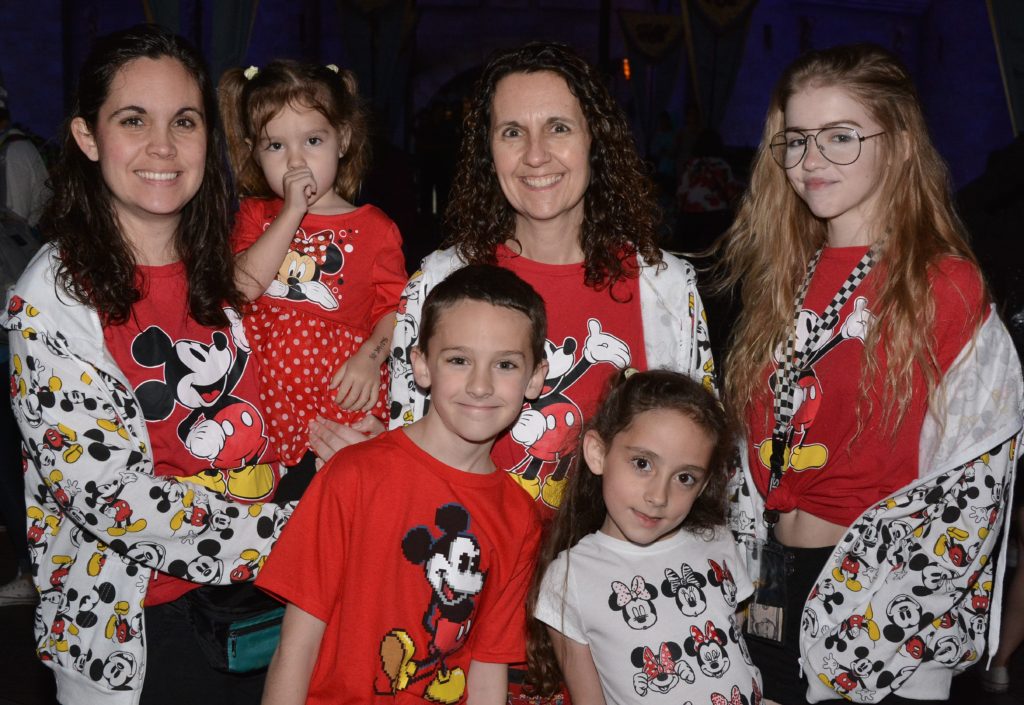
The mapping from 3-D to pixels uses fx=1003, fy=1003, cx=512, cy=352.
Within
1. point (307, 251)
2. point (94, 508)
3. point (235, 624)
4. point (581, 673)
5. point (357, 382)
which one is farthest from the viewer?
point (307, 251)

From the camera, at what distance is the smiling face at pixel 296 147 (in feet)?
8.43

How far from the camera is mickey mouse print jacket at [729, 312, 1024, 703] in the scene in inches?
76.7

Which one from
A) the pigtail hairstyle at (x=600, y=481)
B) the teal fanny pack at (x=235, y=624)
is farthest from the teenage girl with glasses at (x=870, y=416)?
the teal fanny pack at (x=235, y=624)

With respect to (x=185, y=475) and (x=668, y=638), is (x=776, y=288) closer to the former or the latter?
(x=668, y=638)

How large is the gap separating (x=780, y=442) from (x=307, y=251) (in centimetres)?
124

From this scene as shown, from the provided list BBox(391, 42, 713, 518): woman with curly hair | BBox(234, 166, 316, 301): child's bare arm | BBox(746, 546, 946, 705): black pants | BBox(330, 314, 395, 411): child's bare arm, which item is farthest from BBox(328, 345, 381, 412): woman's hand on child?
BBox(746, 546, 946, 705): black pants

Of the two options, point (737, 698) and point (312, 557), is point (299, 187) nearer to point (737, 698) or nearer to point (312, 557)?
point (312, 557)

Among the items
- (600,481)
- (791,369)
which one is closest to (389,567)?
(600,481)

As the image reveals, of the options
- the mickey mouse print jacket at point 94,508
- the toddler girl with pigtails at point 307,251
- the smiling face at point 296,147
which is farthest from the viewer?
the smiling face at point 296,147

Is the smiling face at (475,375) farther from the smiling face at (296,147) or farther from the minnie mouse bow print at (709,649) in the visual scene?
the smiling face at (296,147)

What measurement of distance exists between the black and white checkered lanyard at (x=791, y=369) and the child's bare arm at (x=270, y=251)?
46.2 inches

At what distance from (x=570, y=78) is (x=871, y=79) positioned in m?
0.66

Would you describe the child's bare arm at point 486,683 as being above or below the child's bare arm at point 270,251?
below

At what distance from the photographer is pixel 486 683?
79.8 inches
